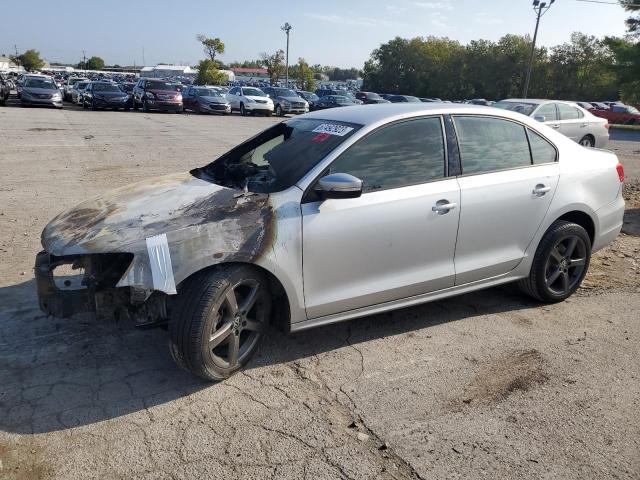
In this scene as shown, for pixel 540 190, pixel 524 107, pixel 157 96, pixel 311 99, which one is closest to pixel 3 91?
pixel 157 96

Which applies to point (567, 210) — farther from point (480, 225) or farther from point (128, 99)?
point (128, 99)

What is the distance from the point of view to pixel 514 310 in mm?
4645

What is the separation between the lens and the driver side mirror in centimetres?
334

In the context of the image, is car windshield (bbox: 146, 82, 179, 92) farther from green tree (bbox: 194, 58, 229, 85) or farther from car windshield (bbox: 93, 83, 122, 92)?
green tree (bbox: 194, 58, 229, 85)

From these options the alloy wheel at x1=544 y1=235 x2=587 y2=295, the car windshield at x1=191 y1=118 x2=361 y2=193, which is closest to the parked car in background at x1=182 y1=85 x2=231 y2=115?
the car windshield at x1=191 y1=118 x2=361 y2=193

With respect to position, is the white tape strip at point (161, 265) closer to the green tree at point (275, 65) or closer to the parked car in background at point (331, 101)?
the parked car in background at point (331, 101)

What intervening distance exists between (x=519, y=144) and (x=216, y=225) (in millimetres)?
2684

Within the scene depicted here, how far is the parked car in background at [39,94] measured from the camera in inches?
1014

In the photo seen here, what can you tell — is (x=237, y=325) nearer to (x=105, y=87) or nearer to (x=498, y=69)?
(x=105, y=87)

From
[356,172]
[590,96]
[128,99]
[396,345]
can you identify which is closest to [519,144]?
[356,172]

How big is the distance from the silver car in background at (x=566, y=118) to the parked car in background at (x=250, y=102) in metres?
18.5

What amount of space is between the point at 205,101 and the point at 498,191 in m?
27.6

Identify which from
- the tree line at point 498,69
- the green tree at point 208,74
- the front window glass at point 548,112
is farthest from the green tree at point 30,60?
the front window glass at point 548,112

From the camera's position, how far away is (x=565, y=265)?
4.71m
